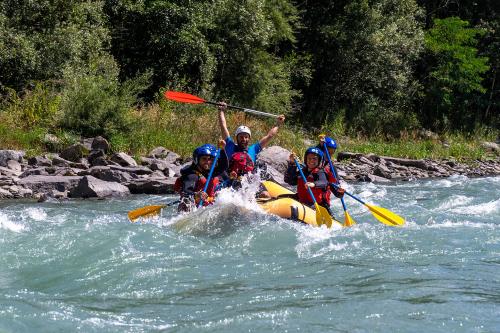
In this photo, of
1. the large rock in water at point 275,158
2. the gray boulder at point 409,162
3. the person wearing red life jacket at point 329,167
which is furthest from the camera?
the gray boulder at point 409,162

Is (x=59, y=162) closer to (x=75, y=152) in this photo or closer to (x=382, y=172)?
(x=75, y=152)

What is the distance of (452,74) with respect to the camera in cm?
2644

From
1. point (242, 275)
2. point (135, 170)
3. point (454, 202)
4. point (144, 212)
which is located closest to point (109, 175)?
point (135, 170)

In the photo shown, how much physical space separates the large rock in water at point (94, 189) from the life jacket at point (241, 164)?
3517mm

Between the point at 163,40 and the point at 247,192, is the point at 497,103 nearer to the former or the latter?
the point at 163,40

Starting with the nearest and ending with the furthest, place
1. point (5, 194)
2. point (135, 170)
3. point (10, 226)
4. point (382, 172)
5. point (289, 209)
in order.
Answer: point (10, 226), point (289, 209), point (5, 194), point (135, 170), point (382, 172)

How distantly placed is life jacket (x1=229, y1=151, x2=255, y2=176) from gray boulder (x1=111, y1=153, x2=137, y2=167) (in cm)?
522

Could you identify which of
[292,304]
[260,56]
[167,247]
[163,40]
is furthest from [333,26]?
[292,304]

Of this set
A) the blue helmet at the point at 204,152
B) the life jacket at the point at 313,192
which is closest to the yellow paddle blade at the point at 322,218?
the life jacket at the point at 313,192

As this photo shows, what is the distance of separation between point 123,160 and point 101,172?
1.04 metres

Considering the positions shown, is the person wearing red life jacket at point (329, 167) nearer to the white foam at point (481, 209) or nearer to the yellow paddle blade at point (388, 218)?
the yellow paddle blade at point (388, 218)

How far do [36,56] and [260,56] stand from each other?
764 centimetres

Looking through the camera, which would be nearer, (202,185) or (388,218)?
(202,185)

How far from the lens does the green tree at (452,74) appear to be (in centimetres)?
2611
